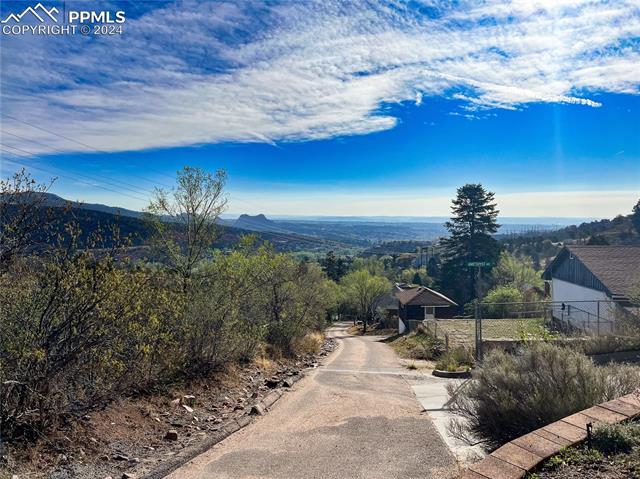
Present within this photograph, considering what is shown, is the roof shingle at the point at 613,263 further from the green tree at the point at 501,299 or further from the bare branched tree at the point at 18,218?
the bare branched tree at the point at 18,218

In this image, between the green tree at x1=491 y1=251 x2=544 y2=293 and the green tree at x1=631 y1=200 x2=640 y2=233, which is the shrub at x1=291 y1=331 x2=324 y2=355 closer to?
the green tree at x1=491 y1=251 x2=544 y2=293

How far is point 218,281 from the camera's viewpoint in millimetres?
11898

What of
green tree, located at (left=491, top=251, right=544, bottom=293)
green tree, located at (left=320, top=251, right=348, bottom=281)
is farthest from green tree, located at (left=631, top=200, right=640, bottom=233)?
green tree, located at (left=320, top=251, right=348, bottom=281)

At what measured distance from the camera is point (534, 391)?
5098mm

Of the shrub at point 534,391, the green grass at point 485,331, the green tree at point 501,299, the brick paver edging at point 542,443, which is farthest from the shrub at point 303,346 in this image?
the brick paver edging at point 542,443

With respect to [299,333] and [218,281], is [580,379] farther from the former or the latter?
[299,333]

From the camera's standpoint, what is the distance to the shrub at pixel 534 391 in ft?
16.2

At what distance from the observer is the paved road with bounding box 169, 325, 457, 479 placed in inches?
218

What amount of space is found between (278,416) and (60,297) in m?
4.26

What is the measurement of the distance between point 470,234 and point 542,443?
44.7m

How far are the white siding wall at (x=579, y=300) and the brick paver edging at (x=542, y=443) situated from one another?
13.3 meters

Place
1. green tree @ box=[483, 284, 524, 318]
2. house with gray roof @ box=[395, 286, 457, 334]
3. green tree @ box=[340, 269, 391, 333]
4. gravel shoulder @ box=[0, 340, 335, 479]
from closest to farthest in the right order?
gravel shoulder @ box=[0, 340, 335, 479] → green tree @ box=[483, 284, 524, 318] → house with gray roof @ box=[395, 286, 457, 334] → green tree @ box=[340, 269, 391, 333]

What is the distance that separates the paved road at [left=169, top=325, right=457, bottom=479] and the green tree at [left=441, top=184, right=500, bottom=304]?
126 feet

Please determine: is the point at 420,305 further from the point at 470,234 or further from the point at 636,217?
the point at 636,217
